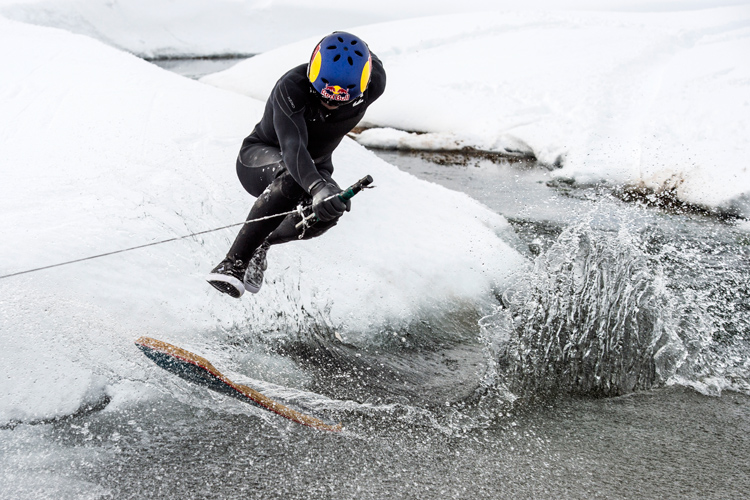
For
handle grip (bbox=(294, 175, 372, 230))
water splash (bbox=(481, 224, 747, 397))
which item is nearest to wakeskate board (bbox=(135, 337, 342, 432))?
handle grip (bbox=(294, 175, 372, 230))

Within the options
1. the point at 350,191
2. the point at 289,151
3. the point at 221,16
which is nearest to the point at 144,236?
the point at 289,151

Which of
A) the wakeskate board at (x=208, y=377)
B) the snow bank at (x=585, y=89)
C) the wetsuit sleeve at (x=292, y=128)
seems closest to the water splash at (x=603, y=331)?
the wakeskate board at (x=208, y=377)

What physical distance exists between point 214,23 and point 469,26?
1656 cm

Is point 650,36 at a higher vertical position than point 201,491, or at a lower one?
higher

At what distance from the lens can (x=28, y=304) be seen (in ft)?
12.5

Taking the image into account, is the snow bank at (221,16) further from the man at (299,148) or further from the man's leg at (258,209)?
the man's leg at (258,209)

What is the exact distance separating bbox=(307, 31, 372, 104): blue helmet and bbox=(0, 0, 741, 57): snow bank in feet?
76.6

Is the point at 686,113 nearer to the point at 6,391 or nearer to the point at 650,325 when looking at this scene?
the point at 650,325

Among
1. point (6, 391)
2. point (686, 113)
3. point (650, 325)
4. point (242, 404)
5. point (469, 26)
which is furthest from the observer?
point (469, 26)

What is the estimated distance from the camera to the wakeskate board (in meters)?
3.57

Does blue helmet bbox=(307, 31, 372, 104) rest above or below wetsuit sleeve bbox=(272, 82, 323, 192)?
above

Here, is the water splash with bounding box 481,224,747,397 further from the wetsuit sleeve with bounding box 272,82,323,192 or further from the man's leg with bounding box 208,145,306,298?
the wetsuit sleeve with bounding box 272,82,323,192

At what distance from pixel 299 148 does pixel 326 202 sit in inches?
18.4

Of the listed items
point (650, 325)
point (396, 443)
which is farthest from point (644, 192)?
point (396, 443)
